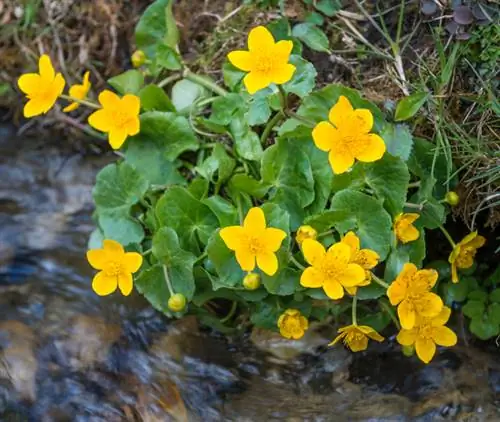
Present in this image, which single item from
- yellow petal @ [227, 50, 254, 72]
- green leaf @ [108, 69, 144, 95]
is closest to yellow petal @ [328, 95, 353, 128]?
yellow petal @ [227, 50, 254, 72]

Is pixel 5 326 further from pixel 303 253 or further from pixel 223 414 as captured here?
pixel 303 253

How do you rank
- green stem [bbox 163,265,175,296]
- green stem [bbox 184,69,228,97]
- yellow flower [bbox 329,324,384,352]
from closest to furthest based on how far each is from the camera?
1. yellow flower [bbox 329,324,384,352]
2. green stem [bbox 163,265,175,296]
3. green stem [bbox 184,69,228,97]

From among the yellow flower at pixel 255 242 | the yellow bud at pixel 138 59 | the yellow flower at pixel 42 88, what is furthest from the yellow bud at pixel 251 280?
the yellow bud at pixel 138 59

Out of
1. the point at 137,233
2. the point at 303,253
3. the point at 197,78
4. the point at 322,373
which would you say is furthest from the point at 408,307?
the point at 197,78

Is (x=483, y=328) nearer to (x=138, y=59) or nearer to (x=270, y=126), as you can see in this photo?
(x=270, y=126)

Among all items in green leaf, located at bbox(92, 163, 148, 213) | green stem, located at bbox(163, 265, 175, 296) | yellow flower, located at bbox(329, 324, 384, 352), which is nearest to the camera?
yellow flower, located at bbox(329, 324, 384, 352)

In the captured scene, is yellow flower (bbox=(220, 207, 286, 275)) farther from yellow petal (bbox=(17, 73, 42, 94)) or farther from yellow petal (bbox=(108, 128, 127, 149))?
yellow petal (bbox=(17, 73, 42, 94))

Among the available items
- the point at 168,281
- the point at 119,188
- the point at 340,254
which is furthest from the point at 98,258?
the point at 340,254
